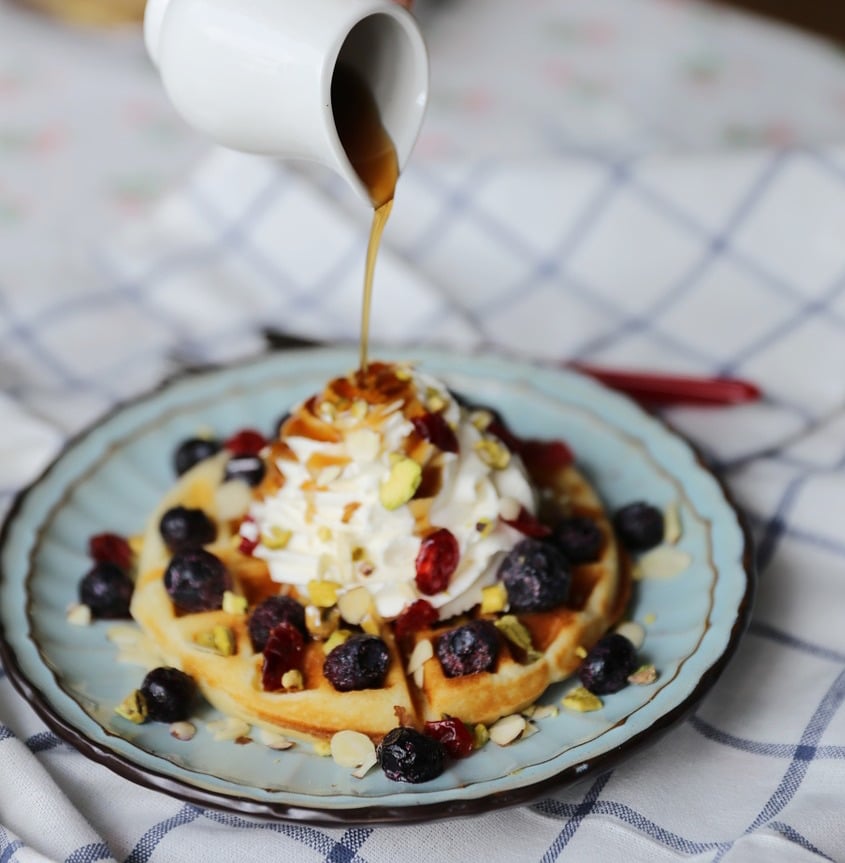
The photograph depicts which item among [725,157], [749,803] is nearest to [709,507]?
[749,803]

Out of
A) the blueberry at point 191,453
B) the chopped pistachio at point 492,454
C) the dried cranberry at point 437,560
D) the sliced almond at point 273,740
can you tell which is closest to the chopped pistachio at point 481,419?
the chopped pistachio at point 492,454

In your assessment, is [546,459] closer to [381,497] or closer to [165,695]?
[381,497]

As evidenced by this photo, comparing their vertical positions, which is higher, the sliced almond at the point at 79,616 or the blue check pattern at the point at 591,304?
the blue check pattern at the point at 591,304

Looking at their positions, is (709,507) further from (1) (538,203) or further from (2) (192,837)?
(1) (538,203)

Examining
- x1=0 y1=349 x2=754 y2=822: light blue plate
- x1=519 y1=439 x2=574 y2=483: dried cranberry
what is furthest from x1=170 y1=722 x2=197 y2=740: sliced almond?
x1=519 y1=439 x2=574 y2=483: dried cranberry

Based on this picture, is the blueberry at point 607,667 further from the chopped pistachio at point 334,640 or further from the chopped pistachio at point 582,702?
the chopped pistachio at point 334,640

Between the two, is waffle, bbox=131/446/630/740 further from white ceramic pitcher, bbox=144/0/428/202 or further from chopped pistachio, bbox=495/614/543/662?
white ceramic pitcher, bbox=144/0/428/202
